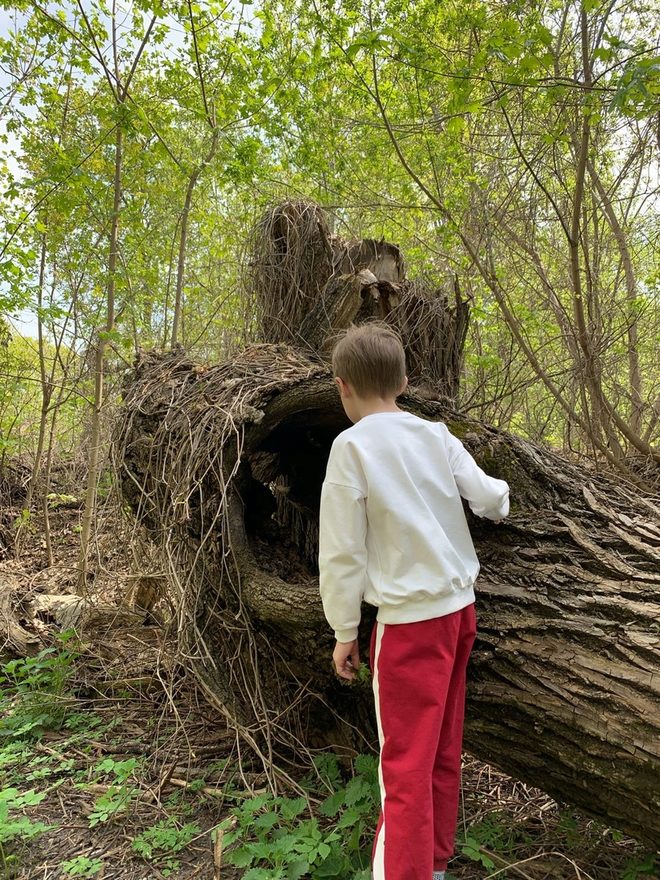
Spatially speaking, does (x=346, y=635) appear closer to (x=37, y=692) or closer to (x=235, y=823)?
(x=235, y=823)

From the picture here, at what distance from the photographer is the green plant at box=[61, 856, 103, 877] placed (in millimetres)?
2197

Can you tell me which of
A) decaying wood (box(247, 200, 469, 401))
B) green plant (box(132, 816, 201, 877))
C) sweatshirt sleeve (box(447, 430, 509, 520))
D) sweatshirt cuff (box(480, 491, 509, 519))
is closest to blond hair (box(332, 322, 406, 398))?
sweatshirt sleeve (box(447, 430, 509, 520))

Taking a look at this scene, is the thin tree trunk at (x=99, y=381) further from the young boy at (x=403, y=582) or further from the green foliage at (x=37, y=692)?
the young boy at (x=403, y=582)

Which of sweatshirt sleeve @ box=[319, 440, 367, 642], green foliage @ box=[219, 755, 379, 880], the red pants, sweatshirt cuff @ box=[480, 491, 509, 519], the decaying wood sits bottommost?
green foliage @ box=[219, 755, 379, 880]

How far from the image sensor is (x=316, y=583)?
2.61 metres

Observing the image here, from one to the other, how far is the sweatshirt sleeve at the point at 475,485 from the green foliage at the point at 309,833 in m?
1.38

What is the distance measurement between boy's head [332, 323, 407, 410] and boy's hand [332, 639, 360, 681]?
0.94m

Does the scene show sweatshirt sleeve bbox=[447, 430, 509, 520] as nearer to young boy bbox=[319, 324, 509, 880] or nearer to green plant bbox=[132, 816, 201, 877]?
young boy bbox=[319, 324, 509, 880]

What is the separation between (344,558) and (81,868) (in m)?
1.82

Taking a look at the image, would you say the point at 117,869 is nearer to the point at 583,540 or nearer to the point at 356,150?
the point at 583,540

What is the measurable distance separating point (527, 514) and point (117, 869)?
239 cm

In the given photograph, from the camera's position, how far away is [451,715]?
6.38 feet

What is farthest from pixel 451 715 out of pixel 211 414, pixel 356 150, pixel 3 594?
pixel 356 150

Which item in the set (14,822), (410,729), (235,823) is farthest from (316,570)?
(14,822)
